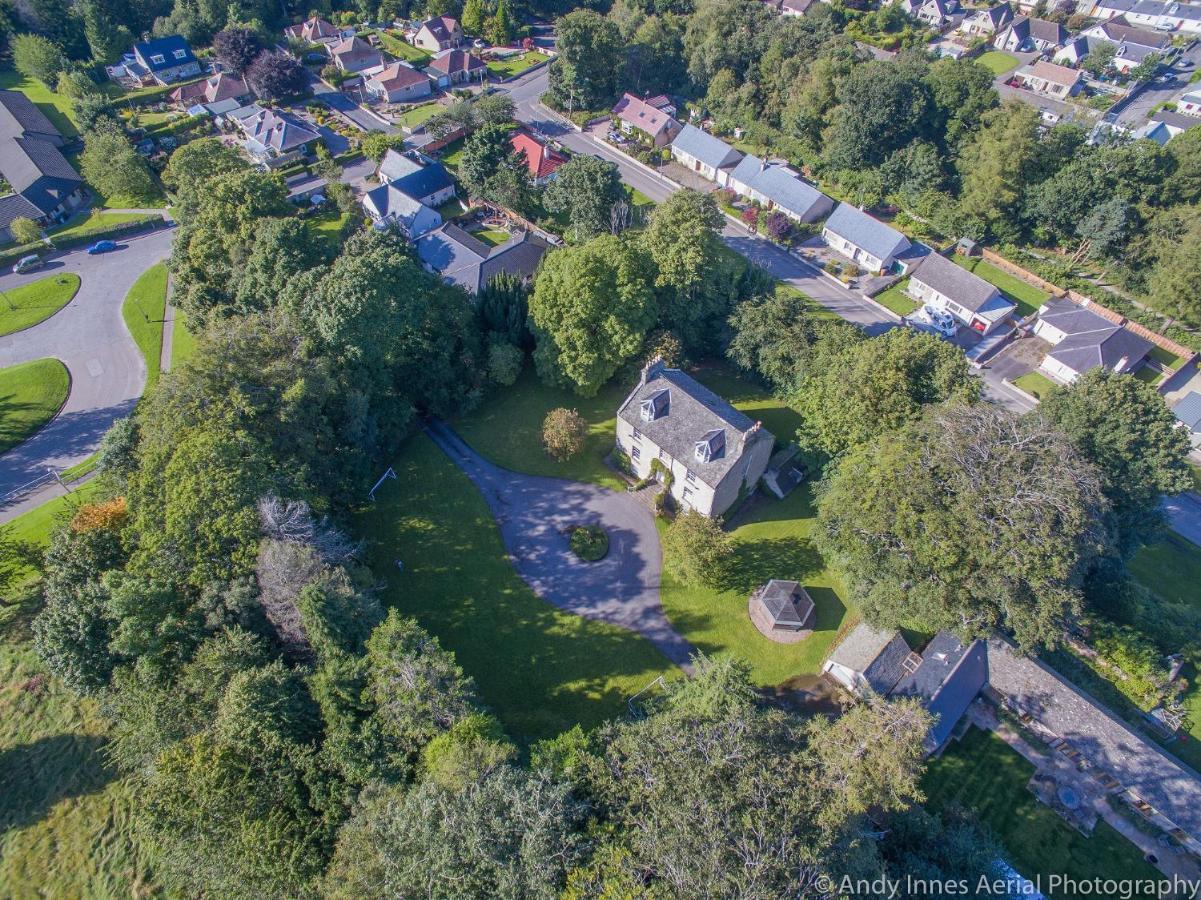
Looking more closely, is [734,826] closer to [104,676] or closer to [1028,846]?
[1028,846]

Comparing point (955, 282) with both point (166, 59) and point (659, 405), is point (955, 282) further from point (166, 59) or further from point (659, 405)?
point (166, 59)

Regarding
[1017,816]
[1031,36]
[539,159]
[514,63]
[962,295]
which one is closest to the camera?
[1017,816]

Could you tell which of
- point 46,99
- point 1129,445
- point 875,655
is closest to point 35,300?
point 46,99

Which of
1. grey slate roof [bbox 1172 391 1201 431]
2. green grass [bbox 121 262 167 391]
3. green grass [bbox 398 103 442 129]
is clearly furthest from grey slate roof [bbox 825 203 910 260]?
green grass [bbox 121 262 167 391]

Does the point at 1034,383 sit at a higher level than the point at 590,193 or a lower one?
lower

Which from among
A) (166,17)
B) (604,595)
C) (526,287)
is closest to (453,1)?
(166,17)

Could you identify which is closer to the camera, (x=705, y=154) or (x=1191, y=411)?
(x=1191, y=411)
